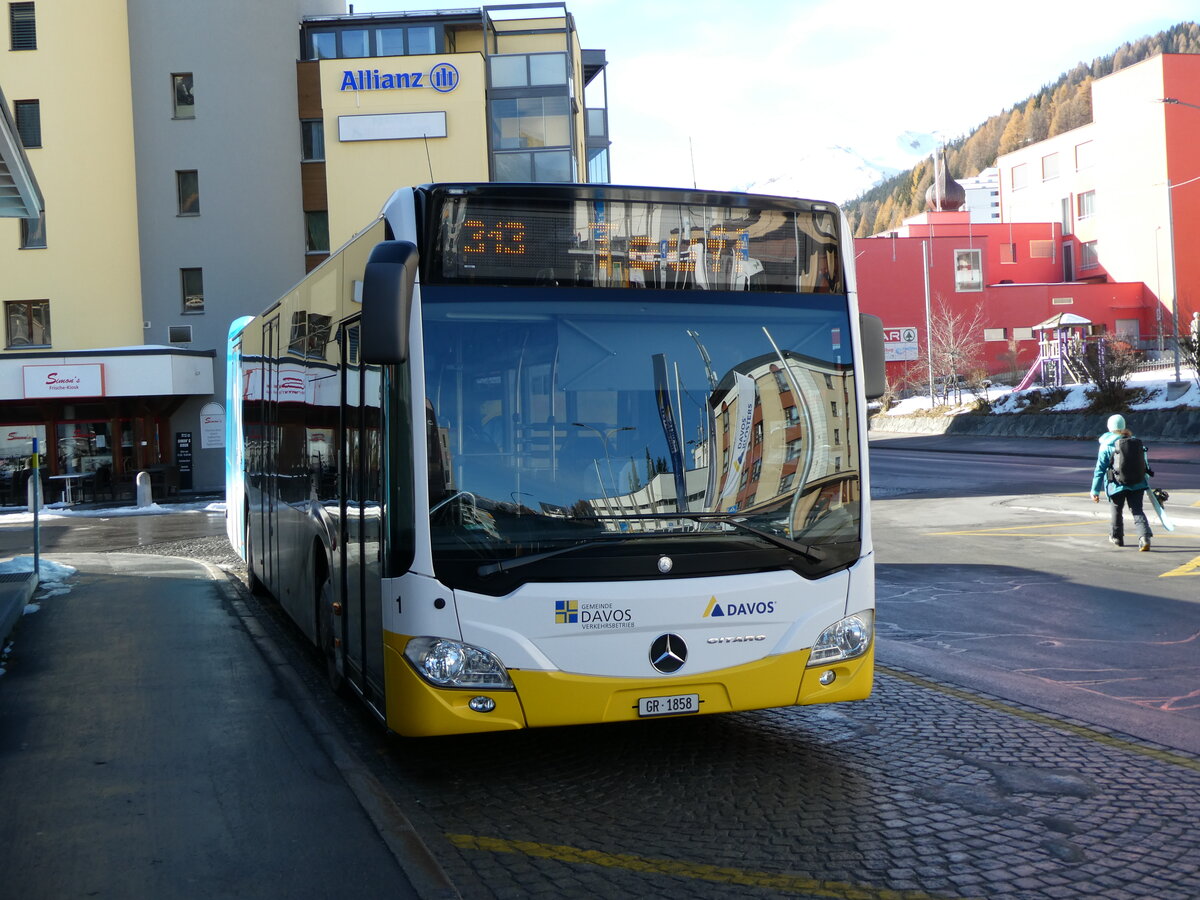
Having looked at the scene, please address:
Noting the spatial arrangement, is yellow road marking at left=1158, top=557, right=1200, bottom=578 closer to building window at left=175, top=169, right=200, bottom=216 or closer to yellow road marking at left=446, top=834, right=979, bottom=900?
yellow road marking at left=446, top=834, right=979, bottom=900

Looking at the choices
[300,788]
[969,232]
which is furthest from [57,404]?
[969,232]

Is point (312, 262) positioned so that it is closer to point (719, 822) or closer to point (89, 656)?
point (89, 656)

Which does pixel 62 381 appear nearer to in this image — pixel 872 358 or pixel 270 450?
pixel 270 450

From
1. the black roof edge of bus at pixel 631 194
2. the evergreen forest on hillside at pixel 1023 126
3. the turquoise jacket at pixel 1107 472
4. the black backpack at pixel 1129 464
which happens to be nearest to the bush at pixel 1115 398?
the turquoise jacket at pixel 1107 472

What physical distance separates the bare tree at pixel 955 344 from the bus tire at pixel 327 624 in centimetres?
4800

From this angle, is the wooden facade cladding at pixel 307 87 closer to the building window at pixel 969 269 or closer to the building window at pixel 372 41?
the building window at pixel 372 41

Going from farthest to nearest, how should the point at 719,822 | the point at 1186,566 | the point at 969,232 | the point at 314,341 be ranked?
the point at 969,232 < the point at 1186,566 < the point at 314,341 < the point at 719,822

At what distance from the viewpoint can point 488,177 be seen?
39375 millimetres

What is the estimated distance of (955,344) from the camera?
6203 centimetres

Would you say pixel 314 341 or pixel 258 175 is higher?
pixel 258 175

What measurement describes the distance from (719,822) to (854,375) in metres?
2.37

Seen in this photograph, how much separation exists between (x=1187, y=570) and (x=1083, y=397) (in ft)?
99.8

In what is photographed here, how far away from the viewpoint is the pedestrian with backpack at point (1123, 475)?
14516 mm

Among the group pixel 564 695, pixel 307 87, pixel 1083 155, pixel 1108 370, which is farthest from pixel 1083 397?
pixel 564 695
